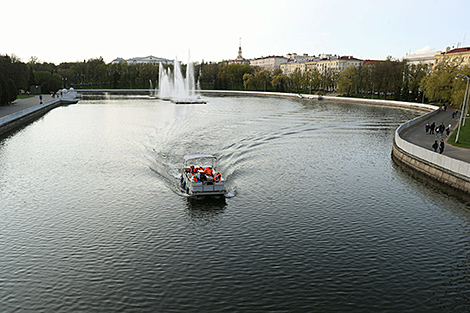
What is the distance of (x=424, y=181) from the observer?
33.8 metres

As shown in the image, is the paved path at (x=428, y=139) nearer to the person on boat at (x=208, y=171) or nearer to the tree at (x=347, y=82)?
the person on boat at (x=208, y=171)

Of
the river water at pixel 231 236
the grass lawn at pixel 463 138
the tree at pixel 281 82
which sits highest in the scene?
the tree at pixel 281 82

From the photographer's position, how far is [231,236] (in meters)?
22.2

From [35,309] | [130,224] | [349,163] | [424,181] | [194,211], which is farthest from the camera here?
[349,163]

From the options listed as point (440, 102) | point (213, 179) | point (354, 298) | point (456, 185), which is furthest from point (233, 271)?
point (440, 102)

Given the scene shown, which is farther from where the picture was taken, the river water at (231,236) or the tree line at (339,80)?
the tree line at (339,80)

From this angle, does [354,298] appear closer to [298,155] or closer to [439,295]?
[439,295]

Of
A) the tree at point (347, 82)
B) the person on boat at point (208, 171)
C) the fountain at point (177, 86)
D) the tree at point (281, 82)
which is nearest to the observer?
the person on boat at point (208, 171)

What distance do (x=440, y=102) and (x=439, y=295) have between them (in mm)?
106143

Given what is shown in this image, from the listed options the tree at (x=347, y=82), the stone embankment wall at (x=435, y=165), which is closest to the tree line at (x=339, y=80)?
the tree at (x=347, y=82)

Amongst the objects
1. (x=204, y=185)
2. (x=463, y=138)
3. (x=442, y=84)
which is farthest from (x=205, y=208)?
(x=442, y=84)

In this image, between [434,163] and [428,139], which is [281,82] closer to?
[428,139]

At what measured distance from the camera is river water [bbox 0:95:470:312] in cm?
1636

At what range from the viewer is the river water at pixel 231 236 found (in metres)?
16.4
